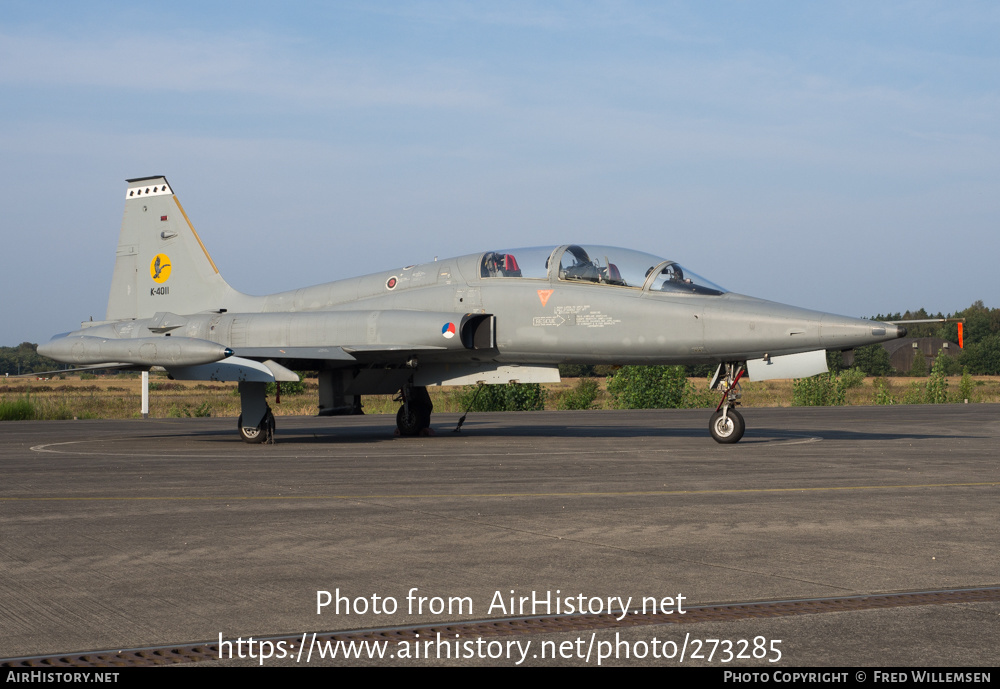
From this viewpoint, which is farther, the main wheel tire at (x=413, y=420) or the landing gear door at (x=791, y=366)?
the main wheel tire at (x=413, y=420)

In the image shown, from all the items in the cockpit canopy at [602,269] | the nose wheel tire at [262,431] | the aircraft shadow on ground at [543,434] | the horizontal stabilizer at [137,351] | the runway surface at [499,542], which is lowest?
the aircraft shadow on ground at [543,434]

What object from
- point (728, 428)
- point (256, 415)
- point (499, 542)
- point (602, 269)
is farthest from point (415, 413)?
point (499, 542)

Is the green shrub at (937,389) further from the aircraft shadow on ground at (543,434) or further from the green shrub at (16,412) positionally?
the green shrub at (16,412)

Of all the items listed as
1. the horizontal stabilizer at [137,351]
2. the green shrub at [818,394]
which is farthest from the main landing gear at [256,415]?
the green shrub at [818,394]

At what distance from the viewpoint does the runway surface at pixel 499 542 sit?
15.7ft

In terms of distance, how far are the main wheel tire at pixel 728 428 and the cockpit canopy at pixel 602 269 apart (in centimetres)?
207

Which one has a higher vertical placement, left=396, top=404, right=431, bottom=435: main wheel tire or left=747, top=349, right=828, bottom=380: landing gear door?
left=747, top=349, right=828, bottom=380: landing gear door

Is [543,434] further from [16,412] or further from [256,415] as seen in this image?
[16,412]

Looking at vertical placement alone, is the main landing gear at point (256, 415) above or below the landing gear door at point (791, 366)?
below

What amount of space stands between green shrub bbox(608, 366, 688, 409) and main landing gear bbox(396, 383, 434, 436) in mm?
23916

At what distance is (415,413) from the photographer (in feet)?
64.2

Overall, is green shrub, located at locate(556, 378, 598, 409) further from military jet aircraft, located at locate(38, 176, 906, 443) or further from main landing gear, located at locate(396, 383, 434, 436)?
military jet aircraft, located at locate(38, 176, 906, 443)

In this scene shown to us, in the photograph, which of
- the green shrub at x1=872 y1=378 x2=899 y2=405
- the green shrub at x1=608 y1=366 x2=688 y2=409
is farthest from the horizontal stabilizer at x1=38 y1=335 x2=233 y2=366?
the green shrub at x1=872 y1=378 x2=899 y2=405

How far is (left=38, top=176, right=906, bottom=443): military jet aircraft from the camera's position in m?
15.4
